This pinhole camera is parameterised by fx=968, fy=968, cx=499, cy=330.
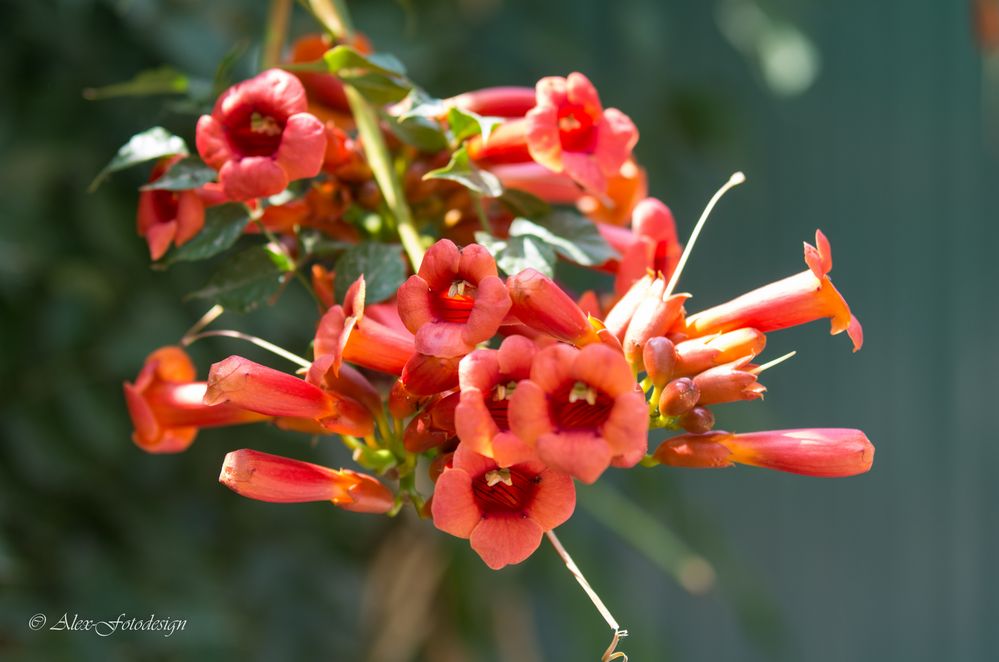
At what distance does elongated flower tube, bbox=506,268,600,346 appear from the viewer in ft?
2.02

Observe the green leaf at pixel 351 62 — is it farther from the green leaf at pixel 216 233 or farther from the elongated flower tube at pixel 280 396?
the elongated flower tube at pixel 280 396

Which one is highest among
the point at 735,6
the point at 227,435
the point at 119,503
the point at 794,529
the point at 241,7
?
the point at 735,6

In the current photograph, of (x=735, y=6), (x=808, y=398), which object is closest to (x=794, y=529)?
(x=808, y=398)

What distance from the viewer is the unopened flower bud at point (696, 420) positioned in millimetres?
683

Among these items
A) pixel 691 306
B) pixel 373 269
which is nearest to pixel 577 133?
pixel 373 269

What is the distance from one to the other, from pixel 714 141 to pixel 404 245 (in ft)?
6.36

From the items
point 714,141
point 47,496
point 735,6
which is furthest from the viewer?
point 714,141

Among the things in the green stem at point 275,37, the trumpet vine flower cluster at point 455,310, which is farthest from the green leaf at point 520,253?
the green stem at point 275,37

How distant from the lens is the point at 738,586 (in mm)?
2658

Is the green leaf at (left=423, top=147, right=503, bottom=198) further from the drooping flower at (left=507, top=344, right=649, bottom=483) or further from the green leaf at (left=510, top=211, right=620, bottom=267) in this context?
the drooping flower at (left=507, top=344, right=649, bottom=483)

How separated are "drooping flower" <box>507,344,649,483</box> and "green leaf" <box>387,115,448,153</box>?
1.15 ft

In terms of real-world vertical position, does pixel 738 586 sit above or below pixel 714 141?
below

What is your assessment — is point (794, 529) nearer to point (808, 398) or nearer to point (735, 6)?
point (808, 398)

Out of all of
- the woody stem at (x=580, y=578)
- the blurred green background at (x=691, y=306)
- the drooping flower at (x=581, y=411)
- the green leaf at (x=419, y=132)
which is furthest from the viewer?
the blurred green background at (x=691, y=306)
